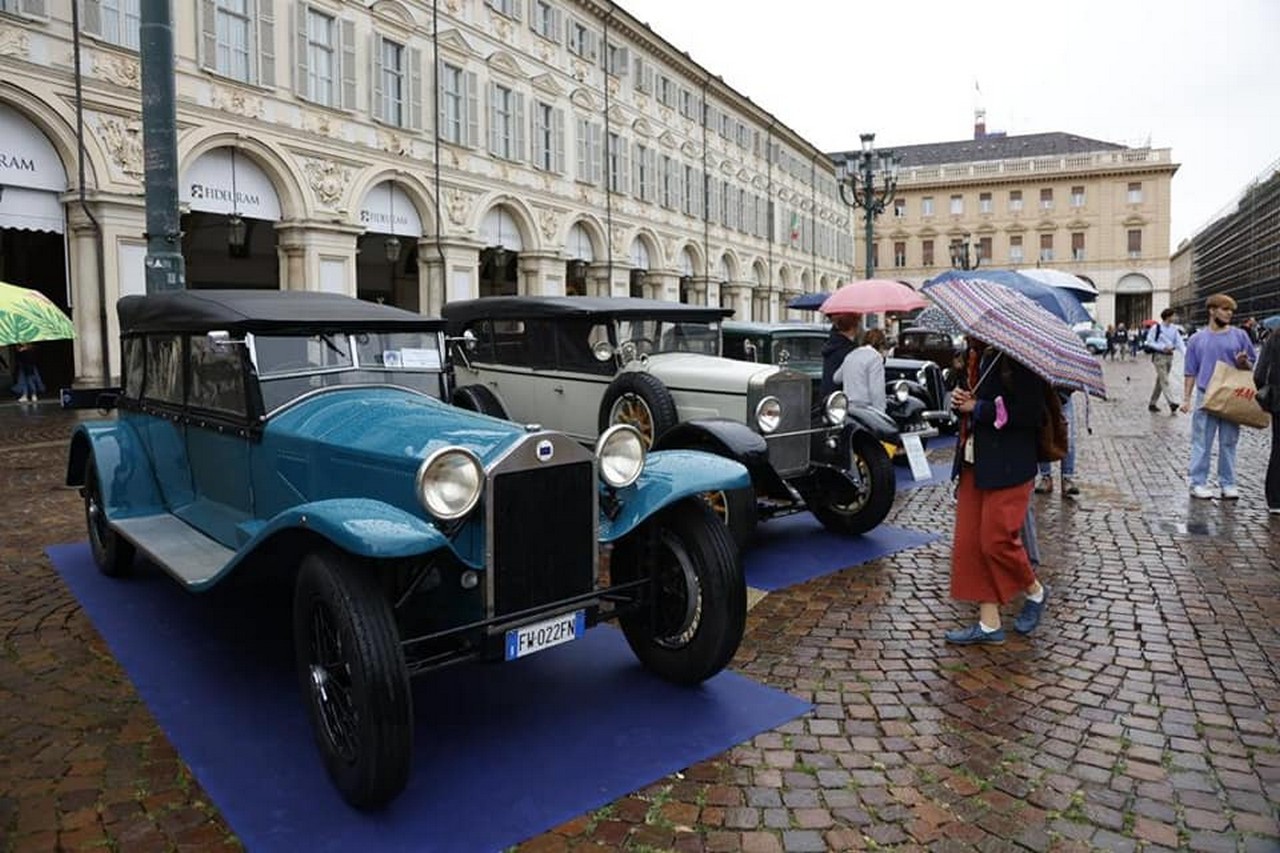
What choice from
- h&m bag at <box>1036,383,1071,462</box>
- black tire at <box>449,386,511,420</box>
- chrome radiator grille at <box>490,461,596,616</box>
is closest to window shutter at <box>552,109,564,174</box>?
black tire at <box>449,386,511,420</box>

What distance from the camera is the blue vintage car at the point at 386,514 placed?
3211mm

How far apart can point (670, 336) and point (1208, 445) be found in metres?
5.21

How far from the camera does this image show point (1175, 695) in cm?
408

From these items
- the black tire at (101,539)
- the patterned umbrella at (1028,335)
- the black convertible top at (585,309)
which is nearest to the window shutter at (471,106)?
the black convertible top at (585,309)

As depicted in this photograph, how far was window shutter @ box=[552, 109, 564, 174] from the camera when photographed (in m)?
27.4

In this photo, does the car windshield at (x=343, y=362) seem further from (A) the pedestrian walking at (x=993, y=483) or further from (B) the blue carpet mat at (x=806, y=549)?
(A) the pedestrian walking at (x=993, y=483)

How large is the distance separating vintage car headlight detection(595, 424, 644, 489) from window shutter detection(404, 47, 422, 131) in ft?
66.7

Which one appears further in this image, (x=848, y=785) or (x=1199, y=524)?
(x=1199, y=524)

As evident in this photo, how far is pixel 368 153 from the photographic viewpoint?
2089 cm

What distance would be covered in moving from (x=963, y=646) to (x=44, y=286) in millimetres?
22616

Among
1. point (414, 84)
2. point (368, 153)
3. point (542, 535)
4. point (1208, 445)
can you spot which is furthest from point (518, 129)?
point (542, 535)

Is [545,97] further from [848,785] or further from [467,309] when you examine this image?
[848,785]

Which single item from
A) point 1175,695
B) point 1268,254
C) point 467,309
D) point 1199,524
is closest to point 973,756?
point 1175,695

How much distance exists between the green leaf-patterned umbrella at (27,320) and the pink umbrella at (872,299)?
932 cm
